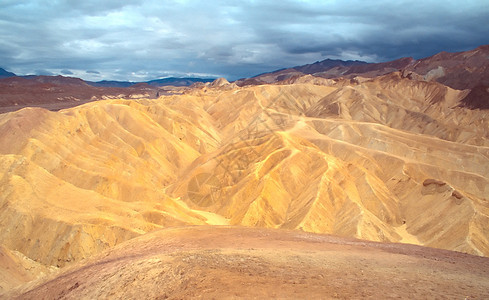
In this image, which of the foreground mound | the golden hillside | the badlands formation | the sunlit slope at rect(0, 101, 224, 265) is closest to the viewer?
the foreground mound

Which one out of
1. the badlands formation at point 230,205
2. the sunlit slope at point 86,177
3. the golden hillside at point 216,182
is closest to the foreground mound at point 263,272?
the badlands formation at point 230,205

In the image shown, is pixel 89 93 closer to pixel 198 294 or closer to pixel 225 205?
pixel 225 205

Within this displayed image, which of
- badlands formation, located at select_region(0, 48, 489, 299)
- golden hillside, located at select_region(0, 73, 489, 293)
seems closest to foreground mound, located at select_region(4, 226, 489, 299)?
badlands formation, located at select_region(0, 48, 489, 299)

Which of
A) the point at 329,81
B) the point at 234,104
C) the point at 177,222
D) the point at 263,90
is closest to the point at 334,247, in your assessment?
the point at 177,222

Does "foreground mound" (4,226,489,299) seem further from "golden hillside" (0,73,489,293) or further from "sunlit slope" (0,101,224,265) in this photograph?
"golden hillside" (0,73,489,293)

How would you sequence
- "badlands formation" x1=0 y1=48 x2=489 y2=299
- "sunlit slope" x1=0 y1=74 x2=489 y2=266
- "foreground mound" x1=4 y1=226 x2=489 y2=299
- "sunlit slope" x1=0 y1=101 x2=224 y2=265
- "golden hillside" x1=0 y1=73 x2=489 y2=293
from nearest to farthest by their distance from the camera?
"foreground mound" x1=4 y1=226 x2=489 y2=299, "badlands formation" x1=0 y1=48 x2=489 y2=299, "sunlit slope" x1=0 y1=101 x2=224 y2=265, "golden hillside" x1=0 y1=73 x2=489 y2=293, "sunlit slope" x1=0 y1=74 x2=489 y2=266

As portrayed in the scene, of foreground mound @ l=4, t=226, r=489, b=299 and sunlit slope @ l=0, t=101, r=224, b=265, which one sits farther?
sunlit slope @ l=0, t=101, r=224, b=265
